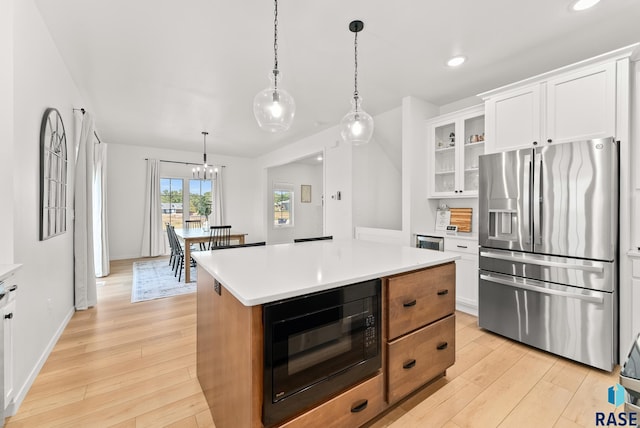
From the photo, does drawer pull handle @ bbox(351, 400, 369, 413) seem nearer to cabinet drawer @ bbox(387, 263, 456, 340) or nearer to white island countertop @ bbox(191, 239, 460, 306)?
cabinet drawer @ bbox(387, 263, 456, 340)

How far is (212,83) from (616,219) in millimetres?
4001

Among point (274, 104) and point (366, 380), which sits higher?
point (274, 104)

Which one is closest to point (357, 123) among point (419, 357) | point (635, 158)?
point (419, 357)

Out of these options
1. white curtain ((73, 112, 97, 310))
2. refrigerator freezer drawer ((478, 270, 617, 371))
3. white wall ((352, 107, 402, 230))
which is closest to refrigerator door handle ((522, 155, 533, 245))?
refrigerator freezer drawer ((478, 270, 617, 371))

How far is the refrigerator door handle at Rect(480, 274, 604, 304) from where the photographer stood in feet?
7.15

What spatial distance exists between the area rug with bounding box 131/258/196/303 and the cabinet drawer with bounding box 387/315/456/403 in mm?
3336

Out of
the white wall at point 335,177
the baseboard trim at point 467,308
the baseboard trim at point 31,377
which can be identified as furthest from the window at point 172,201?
the baseboard trim at point 467,308

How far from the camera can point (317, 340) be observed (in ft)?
4.20

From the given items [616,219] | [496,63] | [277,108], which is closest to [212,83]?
[277,108]

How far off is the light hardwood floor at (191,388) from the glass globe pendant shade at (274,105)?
6.22 ft

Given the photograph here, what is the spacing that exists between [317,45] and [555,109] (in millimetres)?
→ 2148

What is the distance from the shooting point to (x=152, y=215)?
21.7 ft

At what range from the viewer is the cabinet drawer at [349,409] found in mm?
1238

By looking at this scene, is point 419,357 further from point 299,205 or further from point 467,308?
point 299,205
